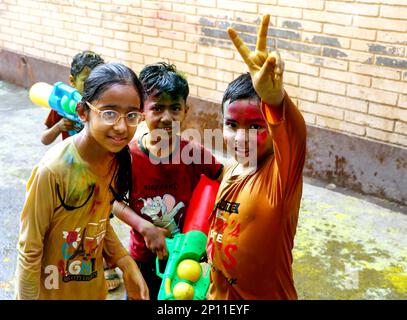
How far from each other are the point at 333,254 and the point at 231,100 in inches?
84.1

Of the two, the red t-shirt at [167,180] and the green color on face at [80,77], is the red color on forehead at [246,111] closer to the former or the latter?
the red t-shirt at [167,180]

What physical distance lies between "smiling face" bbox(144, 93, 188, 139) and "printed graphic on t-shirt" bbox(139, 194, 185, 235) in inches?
Result: 11.9

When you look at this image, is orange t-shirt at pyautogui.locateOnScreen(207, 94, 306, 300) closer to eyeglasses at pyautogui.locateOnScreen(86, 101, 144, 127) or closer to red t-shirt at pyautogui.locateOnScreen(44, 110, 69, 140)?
A: eyeglasses at pyautogui.locateOnScreen(86, 101, 144, 127)

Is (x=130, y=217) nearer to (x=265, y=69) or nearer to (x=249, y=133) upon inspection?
(x=249, y=133)

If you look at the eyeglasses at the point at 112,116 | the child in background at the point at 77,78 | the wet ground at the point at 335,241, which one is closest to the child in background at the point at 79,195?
the eyeglasses at the point at 112,116

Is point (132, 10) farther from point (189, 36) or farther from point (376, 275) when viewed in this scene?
point (376, 275)

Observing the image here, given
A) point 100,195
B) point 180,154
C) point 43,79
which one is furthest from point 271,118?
point 43,79

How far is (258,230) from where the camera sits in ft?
6.48

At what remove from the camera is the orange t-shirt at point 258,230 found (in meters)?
1.89

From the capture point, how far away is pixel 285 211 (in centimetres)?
193

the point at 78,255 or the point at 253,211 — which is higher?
the point at 253,211

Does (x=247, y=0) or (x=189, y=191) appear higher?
(x=247, y=0)

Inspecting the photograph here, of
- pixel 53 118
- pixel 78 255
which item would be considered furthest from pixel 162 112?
pixel 53 118

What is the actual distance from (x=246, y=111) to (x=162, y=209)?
810 mm
